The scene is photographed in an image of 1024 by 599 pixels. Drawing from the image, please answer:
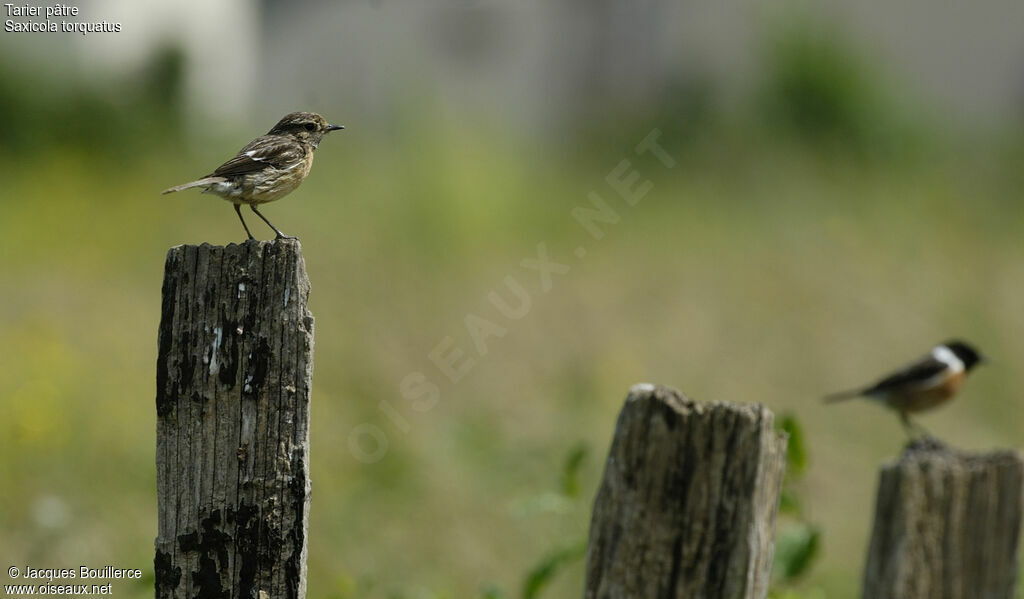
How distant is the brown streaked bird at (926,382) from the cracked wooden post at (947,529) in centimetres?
460

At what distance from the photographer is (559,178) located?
12773 millimetres

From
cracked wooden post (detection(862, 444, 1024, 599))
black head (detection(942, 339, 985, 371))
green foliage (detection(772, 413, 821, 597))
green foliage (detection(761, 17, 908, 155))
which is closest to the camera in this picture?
cracked wooden post (detection(862, 444, 1024, 599))

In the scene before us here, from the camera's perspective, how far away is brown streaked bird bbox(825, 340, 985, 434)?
666 centimetres

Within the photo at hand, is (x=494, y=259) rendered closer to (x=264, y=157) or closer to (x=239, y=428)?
(x=264, y=157)

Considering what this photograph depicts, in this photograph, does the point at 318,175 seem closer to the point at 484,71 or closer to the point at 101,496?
the point at 484,71

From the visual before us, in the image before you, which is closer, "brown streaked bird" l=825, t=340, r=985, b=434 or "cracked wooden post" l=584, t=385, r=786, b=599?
"cracked wooden post" l=584, t=385, r=786, b=599

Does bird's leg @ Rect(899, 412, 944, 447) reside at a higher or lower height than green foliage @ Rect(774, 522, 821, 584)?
higher

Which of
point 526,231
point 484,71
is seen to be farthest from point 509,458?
point 484,71

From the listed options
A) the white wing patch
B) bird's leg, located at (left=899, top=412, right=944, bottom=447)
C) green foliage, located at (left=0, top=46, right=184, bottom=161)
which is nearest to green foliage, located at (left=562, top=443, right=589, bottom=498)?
bird's leg, located at (left=899, top=412, right=944, bottom=447)

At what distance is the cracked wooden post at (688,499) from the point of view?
204 cm

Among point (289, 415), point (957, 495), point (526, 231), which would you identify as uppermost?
point (526, 231)

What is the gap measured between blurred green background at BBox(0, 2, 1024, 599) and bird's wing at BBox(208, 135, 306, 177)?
1726mm

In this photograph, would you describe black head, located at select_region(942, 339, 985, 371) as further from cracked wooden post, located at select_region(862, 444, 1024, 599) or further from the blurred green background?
cracked wooden post, located at select_region(862, 444, 1024, 599)

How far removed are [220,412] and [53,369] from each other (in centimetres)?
568
